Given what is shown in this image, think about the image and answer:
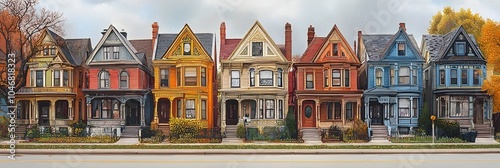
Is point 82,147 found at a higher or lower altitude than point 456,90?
lower

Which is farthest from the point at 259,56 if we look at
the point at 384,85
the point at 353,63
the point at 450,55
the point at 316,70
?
the point at 450,55

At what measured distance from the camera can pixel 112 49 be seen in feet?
155

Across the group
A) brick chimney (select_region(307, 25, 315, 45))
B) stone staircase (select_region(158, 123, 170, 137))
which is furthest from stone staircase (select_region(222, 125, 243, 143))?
brick chimney (select_region(307, 25, 315, 45))

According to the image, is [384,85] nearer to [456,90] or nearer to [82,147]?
[456,90]

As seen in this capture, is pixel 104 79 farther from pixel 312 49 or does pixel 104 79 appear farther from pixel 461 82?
pixel 461 82

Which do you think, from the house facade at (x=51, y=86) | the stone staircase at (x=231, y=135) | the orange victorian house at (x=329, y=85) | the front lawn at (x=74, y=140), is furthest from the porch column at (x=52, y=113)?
the orange victorian house at (x=329, y=85)

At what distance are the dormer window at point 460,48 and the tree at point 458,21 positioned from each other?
21777 millimetres

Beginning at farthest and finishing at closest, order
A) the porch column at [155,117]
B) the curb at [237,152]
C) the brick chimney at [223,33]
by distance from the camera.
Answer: the brick chimney at [223,33]
the porch column at [155,117]
the curb at [237,152]

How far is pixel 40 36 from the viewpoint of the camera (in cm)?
4706

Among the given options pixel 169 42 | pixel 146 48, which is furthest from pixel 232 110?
pixel 146 48

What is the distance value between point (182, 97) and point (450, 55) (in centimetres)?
2234

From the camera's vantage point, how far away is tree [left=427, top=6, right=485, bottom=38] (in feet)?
225

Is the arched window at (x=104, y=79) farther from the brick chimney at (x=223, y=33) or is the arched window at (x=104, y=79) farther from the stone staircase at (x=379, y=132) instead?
the stone staircase at (x=379, y=132)

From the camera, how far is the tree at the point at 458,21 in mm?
68438
